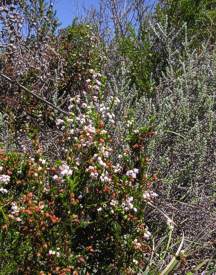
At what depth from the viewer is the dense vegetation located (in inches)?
88.4

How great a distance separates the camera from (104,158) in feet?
7.83

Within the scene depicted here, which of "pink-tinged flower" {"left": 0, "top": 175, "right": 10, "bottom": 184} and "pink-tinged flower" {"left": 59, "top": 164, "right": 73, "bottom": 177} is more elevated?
"pink-tinged flower" {"left": 59, "top": 164, "right": 73, "bottom": 177}

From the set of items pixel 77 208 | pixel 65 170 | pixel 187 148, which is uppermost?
pixel 187 148

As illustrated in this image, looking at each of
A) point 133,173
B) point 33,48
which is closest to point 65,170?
point 133,173

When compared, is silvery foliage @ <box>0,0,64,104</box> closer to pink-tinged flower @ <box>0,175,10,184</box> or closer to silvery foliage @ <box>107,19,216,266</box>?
silvery foliage @ <box>107,19,216,266</box>

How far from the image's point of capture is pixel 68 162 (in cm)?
236

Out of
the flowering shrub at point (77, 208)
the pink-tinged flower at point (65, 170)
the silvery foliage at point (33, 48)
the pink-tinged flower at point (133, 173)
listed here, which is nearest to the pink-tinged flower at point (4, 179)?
the flowering shrub at point (77, 208)

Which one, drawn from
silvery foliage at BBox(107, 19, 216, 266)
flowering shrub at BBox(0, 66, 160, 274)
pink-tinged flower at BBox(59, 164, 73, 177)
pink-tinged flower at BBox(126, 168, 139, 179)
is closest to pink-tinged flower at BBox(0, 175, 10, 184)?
flowering shrub at BBox(0, 66, 160, 274)

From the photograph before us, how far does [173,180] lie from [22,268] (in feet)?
5.11

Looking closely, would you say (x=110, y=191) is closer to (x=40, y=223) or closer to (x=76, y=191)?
(x=76, y=191)

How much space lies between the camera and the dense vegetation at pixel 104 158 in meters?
2.24

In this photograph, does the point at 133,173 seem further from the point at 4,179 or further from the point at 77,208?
the point at 4,179

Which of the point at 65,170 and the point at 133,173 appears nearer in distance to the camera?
the point at 65,170

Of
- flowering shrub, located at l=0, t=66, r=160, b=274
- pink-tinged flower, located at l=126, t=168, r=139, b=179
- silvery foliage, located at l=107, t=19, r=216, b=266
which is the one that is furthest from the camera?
silvery foliage, located at l=107, t=19, r=216, b=266
